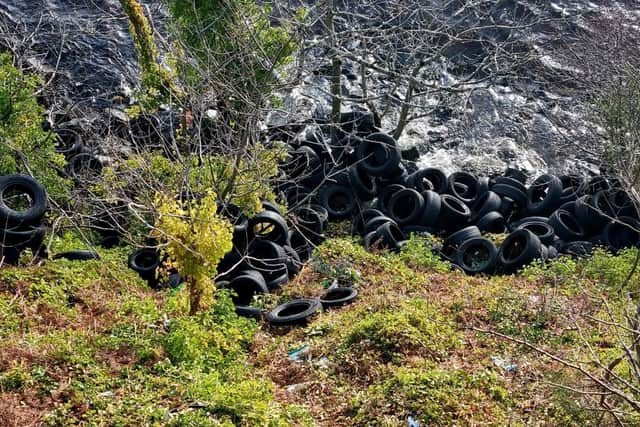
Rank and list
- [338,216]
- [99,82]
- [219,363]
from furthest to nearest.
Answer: [99,82]
[338,216]
[219,363]

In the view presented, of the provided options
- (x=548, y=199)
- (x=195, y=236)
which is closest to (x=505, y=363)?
(x=195, y=236)

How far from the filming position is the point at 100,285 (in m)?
8.41

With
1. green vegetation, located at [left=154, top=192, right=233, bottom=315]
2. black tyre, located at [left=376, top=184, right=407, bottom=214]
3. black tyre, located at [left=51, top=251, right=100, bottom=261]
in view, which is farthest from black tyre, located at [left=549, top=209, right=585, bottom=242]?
black tyre, located at [left=51, top=251, right=100, bottom=261]

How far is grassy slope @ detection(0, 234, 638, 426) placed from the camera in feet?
17.1

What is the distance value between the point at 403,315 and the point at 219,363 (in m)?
2.18

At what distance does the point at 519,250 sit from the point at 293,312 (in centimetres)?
456

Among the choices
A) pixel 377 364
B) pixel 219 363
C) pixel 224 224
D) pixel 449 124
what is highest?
→ pixel 449 124

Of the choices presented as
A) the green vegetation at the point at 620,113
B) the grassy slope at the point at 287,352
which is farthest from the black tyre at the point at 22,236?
the green vegetation at the point at 620,113

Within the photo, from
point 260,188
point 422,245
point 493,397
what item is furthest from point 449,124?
point 493,397

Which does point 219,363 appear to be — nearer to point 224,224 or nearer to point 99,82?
point 224,224

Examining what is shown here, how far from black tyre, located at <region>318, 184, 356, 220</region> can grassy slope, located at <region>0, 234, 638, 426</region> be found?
152 inches

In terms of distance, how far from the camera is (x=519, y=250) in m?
10.8

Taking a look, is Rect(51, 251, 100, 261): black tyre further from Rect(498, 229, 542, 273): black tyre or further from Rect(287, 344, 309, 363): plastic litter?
Rect(498, 229, 542, 273): black tyre

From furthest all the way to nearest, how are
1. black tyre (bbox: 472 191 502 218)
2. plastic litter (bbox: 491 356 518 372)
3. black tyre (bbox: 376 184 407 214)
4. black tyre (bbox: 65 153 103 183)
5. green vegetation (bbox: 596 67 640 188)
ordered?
1. black tyre (bbox: 65 153 103 183)
2. black tyre (bbox: 376 184 407 214)
3. black tyre (bbox: 472 191 502 218)
4. green vegetation (bbox: 596 67 640 188)
5. plastic litter (bbox: 491 356 518 372)
